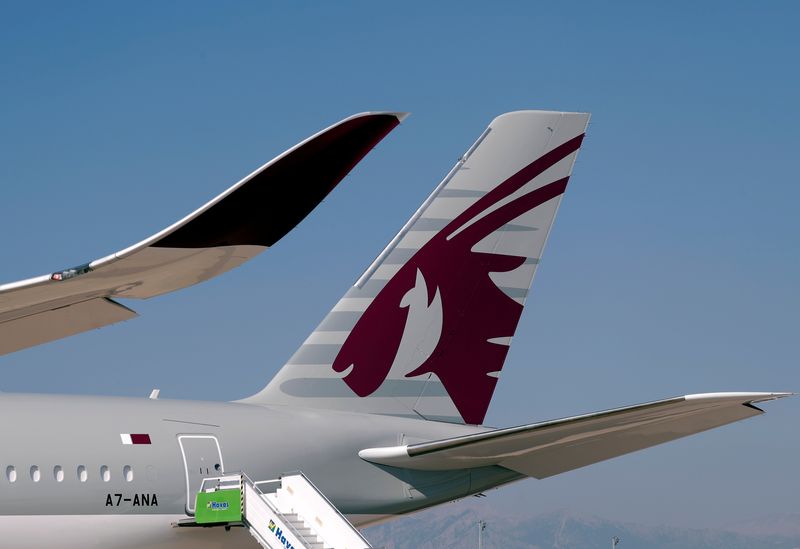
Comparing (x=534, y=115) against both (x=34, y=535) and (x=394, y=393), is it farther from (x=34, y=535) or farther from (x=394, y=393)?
(x=34, y=535)

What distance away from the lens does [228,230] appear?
801 centimetres

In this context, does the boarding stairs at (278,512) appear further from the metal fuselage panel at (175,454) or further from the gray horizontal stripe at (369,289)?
the gray horizontal stripe at (369,289)

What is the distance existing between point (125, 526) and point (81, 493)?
0.69 meters

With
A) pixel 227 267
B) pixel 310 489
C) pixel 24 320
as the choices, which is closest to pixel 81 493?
pixel 310 489

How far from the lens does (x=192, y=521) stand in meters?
14.3

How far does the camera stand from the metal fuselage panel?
13.3 m

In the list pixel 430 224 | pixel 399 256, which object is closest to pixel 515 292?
pixel 430 224

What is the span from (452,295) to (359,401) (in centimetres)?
220

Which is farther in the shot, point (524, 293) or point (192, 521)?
point (524, 293)

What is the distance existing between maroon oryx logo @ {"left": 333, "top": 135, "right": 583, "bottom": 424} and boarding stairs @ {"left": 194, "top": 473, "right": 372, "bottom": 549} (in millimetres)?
2342

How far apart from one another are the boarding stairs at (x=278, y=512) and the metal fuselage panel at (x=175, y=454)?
27 cm

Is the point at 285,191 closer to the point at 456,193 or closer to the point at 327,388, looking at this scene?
the point at 327,388

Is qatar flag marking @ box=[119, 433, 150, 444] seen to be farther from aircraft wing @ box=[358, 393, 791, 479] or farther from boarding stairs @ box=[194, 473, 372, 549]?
aircraft wing @ box=[358, 393, 791, 479]

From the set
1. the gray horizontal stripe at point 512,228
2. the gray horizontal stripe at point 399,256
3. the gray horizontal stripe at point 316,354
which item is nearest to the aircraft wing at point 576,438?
the gray horizontal stripe at point 316,354
